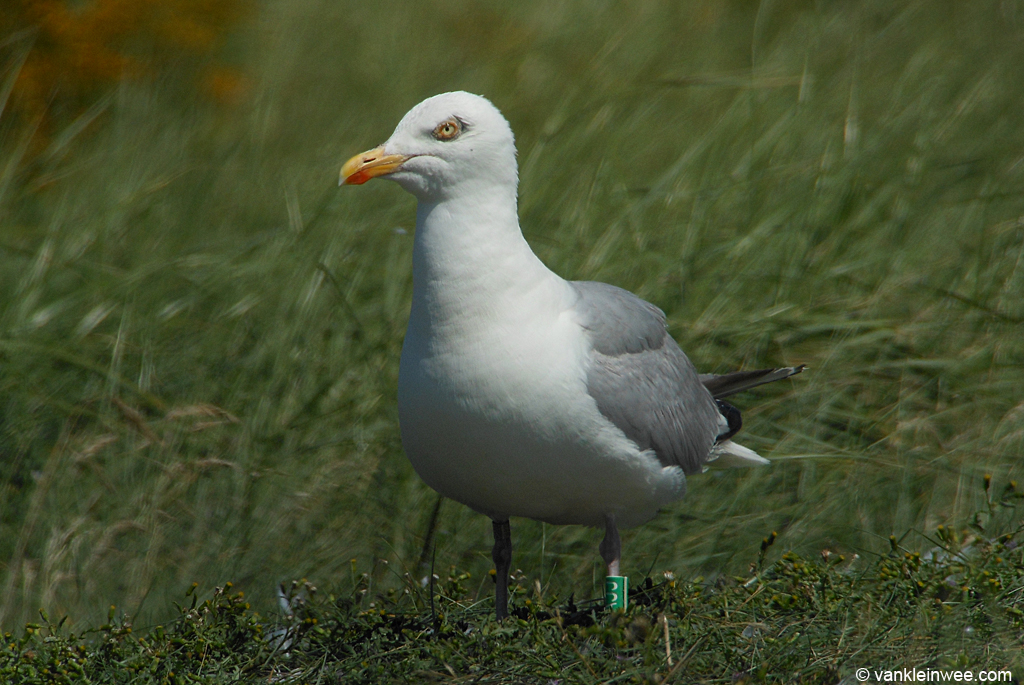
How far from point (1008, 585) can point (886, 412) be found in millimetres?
1512

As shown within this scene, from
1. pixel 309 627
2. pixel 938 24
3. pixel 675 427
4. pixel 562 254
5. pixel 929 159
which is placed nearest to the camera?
pixel 309 627

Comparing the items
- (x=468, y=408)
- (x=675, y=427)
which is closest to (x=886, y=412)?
(x=675, y=427)

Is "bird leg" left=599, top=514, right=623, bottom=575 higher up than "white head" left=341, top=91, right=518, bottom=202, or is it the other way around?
"white head" left=341, top=91, right=518, bottom=202

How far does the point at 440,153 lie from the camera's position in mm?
2953

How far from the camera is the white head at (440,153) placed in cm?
295

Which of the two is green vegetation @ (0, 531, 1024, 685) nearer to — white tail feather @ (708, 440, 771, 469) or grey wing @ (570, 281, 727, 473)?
grey wing @ (570, 281, 727, 473)

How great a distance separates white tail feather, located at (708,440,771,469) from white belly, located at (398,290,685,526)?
78 centimetres

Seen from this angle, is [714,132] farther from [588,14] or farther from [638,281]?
[588,14]

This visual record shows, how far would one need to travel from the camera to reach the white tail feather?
3785 mm

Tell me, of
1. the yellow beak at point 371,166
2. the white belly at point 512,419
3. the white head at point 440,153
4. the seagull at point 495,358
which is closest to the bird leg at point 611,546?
the seagull at point 495,358

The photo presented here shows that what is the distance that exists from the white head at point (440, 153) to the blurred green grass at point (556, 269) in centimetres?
152

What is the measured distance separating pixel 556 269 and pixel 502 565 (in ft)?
6.19

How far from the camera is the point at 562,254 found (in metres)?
4.90

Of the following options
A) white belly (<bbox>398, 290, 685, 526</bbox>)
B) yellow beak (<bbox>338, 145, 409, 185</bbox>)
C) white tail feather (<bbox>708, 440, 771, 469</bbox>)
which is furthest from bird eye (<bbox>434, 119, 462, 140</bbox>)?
white tail feather (<bbox>708, 440, 771, 469</bbox>)
